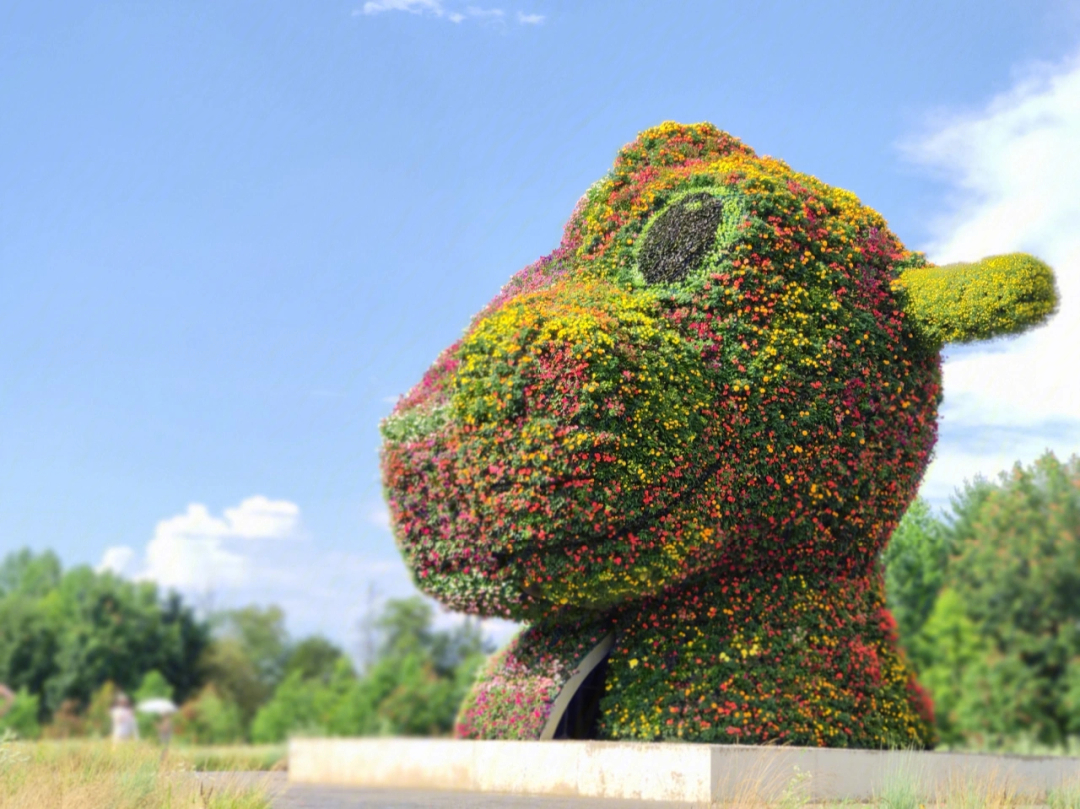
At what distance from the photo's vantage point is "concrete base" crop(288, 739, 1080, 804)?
10164 mm

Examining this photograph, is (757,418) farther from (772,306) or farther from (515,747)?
(515,747)

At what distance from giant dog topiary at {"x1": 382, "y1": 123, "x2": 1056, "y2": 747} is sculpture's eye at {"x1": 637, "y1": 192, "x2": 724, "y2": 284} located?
1.1 inches

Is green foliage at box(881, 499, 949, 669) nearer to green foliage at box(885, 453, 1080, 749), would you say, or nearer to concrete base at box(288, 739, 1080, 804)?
green foliage at box(885, 453, 1080, 749)

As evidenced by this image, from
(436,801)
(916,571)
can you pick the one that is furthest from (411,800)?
(916,571)

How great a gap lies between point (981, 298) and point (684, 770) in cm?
658

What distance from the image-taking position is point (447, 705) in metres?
34.8

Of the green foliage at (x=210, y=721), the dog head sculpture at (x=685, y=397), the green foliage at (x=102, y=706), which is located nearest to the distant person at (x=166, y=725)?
the green foliage at (x=210, y=721)

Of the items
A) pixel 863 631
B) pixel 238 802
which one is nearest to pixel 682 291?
pixel 863 631

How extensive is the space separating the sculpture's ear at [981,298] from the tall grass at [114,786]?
365 inches

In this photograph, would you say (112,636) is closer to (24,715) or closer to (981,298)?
(24,715)

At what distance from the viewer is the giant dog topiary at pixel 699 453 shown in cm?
1094

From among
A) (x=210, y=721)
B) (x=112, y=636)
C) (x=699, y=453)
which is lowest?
(x=210, y=721)

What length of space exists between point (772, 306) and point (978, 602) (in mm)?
20522

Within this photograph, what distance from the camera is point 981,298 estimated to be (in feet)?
40.4
